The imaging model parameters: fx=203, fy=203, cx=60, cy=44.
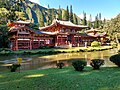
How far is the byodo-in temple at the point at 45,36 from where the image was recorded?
1843 inches

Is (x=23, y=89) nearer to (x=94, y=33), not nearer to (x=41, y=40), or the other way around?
(x=41, y=40)

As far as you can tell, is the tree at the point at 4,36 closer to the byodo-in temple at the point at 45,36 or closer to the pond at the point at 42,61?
the byodo-in temple at the point at 45,36

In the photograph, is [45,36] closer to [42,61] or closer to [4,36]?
[4,36]

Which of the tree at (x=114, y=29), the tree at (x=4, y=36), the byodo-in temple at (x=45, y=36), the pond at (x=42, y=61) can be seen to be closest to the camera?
the pond at (x=42, y=61)

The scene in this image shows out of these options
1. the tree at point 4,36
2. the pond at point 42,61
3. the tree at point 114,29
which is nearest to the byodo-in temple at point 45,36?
the tree at point 4,36

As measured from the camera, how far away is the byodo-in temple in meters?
46.8

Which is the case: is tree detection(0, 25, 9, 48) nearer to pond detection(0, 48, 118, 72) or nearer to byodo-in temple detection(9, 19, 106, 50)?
byodo-in temple detection(9, 19, 106, 50)

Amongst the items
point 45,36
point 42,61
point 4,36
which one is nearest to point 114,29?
point 45,36

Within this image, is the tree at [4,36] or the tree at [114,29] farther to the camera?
the tree at [114,29]

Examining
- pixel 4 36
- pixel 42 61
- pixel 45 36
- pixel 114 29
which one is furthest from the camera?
pixel 114 29

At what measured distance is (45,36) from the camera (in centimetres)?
5428

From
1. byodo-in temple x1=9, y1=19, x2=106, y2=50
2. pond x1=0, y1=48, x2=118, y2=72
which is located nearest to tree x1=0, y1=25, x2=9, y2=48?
byodo-in temple x1=9, y1=19, x2=106, y2=50

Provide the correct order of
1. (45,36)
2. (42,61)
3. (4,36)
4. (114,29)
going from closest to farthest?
(42,61)
(4,36)
(45,36)
(114,29)

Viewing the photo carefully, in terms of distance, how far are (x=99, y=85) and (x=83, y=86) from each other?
0.72m
